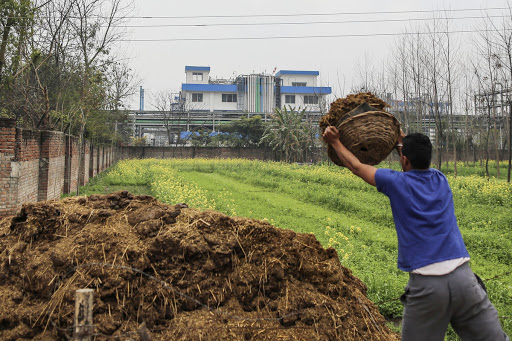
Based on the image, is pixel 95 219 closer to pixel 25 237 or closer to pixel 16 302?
pixel 25 237

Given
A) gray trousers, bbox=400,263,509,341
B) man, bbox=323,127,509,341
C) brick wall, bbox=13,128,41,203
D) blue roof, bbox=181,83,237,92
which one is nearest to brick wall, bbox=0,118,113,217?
brick wall, bbox=13,128,41,203

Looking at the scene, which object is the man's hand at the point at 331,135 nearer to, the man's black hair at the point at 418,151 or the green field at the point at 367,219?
the man's black hair at the point at 418,151

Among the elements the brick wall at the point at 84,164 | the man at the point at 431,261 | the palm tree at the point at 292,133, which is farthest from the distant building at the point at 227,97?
the man at the point at 431,261

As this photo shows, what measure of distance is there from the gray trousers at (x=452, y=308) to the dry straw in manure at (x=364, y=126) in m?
1.15

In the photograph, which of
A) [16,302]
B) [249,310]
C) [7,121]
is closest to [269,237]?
[249,310]

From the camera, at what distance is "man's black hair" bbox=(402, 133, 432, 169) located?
270 centimetres

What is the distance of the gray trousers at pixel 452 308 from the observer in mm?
2443

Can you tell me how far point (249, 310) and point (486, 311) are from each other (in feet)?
5.91

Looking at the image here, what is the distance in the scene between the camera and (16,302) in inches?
139

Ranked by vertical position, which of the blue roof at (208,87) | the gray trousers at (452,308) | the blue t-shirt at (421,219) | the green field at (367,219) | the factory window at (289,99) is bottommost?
the green field at (367,219)

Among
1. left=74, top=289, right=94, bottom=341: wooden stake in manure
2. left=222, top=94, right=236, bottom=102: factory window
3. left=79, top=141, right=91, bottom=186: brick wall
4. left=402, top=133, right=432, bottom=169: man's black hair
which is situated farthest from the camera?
left=222, top=94, right=236, bottom=102: factory window

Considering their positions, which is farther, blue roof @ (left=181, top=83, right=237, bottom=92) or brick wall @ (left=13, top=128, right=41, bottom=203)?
blue roof @ (left=181, top=83, right=237, bottom=92)

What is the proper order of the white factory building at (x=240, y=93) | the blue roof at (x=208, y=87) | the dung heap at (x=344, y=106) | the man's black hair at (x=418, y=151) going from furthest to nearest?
the blue roof at (x=208, y=87), the white factory building at (x=240, y=93), the dung heap at (x=344, y=106), the man's black hair at (x=418, y=151)

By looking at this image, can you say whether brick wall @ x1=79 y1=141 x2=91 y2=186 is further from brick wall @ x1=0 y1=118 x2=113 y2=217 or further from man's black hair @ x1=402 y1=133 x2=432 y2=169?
man's black hair @ x1=402 y1=133 x2=432 y2=169
